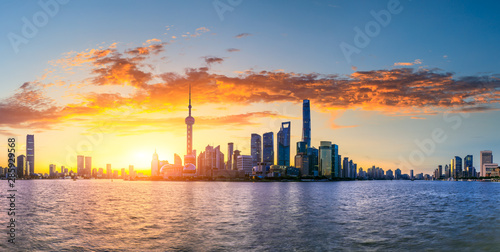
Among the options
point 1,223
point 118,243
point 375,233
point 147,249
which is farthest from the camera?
point 1,223

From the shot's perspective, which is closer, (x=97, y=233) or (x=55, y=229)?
(x=97, y=233)

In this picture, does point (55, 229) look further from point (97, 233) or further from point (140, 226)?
point (140, 226)

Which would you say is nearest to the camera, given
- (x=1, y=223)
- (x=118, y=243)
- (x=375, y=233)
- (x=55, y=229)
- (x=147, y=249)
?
(x=147, y=249)

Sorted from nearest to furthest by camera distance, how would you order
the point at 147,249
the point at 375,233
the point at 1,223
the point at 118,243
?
the point at 147,249 → the point at 118,243 → the point at 375,233 → the point at 1,223

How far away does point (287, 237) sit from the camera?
2095 inches

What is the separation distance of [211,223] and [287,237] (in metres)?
19.8

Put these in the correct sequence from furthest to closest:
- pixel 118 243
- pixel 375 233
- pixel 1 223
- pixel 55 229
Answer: pixel 1 223, pixel 55 229, pixel 375 233, pixel 118 243

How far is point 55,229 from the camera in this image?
205ft

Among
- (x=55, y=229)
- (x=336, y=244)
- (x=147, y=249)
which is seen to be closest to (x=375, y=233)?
(x=336, y=244)

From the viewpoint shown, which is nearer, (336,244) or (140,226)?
(336,244)

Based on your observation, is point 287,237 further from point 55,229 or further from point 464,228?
point 55,229

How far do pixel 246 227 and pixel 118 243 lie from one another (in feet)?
69.6

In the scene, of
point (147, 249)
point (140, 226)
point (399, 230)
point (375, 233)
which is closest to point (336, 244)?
point (375, 233)

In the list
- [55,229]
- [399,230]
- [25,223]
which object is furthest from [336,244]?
[25,223]
